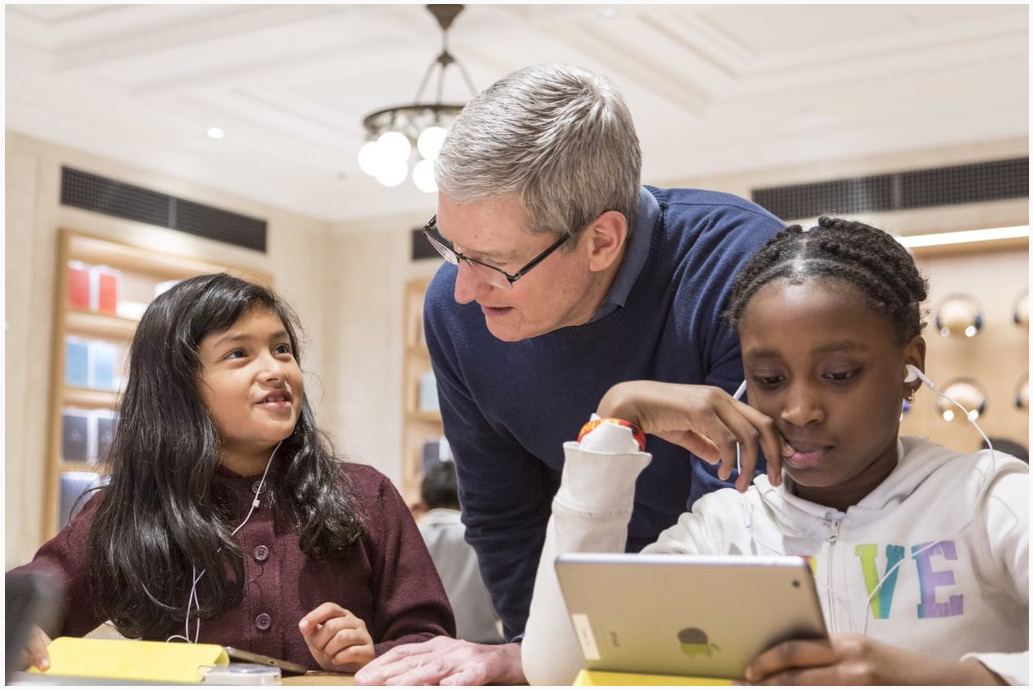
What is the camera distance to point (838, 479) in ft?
3.94

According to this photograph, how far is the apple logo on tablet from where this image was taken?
88cm

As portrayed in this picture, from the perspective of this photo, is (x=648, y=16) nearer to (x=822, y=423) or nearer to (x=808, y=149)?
(x=808, y=149)

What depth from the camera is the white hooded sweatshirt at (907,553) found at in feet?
3.53

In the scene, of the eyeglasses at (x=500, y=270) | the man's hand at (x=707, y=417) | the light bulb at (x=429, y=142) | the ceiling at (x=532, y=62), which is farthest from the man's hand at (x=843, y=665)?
the ceiling at (x=532, y=62)

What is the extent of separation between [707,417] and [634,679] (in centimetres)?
31

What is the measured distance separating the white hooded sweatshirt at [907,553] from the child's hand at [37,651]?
46 centimetres

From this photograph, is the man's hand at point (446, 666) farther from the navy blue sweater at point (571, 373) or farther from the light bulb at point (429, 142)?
the light bulb at point (429, 142)

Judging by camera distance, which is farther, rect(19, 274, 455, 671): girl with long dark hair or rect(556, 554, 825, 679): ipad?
rect(19, 274, 455, 671): girl with long dark hair

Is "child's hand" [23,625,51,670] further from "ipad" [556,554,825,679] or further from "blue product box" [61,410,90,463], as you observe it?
"blue product box" [61,410,90,463]

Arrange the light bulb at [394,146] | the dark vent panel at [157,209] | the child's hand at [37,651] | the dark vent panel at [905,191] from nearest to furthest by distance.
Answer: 1. the child's hand at [37,651]
2. the light bulb at [394,146]
3. the dark vent panel at [905,191]
4. the dark vent panel at [157,209]

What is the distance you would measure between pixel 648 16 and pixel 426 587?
420 cm

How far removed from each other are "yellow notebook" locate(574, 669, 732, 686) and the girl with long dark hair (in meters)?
0.67

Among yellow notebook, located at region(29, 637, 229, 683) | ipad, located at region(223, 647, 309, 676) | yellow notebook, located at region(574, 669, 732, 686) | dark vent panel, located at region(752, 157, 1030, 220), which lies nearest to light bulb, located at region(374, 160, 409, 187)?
dark vent panel, located at region(752, 157, 1030, 220)

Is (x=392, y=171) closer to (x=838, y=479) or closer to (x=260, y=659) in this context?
(x=260, y=659)
